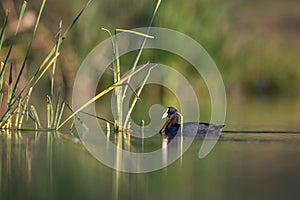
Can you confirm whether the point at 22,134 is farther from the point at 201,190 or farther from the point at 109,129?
the point at 201,190

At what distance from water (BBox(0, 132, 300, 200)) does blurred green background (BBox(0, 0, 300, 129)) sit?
8.67 ft

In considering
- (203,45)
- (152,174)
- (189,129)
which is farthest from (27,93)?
(203,45)

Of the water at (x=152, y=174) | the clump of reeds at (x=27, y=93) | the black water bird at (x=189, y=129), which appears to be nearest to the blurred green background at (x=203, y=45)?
the black water bird at (x=189, y=129)

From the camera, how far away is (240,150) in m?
5.91

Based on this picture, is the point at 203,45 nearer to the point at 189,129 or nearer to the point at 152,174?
the point at 189,129

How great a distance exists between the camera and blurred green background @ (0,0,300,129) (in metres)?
9.98

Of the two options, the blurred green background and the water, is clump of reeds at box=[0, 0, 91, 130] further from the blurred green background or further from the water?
the blurred green background

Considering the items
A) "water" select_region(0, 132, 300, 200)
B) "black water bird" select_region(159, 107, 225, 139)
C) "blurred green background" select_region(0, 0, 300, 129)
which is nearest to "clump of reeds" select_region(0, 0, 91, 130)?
"water" select_region(0, 132, 300, 200)

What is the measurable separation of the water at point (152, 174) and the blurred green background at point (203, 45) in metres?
2.64

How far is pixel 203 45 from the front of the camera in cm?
1098

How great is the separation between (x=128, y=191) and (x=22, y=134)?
2449 millimetres

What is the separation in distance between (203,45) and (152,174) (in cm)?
628

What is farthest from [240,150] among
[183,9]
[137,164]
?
[183,9]

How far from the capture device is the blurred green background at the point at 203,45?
32.7 ft
